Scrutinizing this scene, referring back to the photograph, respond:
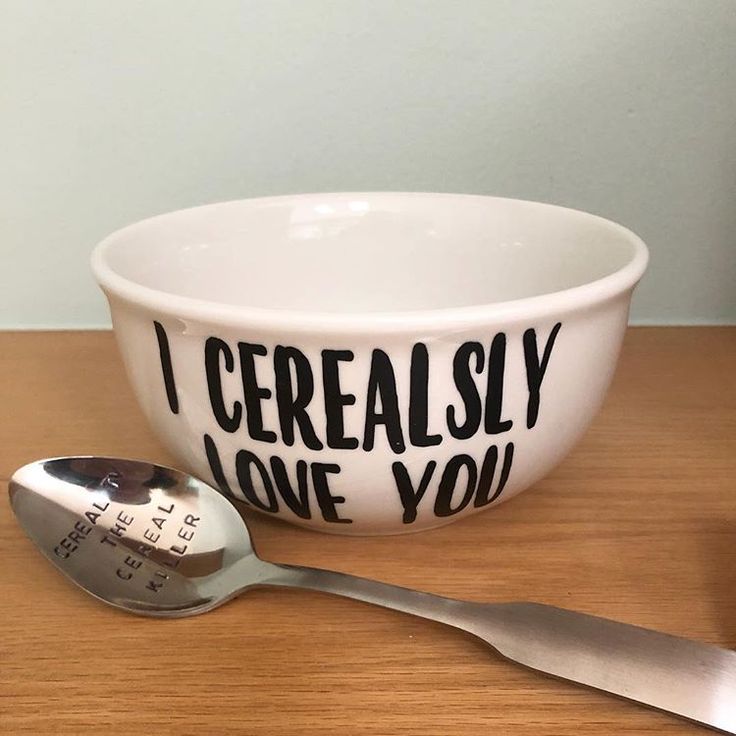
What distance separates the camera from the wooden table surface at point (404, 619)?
10.2 inches

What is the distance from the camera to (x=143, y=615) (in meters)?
0.31

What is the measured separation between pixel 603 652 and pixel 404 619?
0.08 m

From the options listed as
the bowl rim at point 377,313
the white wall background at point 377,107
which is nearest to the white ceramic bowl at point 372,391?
→ the bowl rim at point 377,313

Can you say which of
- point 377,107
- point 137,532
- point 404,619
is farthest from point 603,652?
point 377,107

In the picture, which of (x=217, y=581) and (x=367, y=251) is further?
(x=367, y=251)

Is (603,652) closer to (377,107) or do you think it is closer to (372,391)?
(372,391)

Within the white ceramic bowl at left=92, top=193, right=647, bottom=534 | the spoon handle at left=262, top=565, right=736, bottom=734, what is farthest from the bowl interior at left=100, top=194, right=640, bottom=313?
the spoon handle at left=262, top=565, right=736, bottom=734

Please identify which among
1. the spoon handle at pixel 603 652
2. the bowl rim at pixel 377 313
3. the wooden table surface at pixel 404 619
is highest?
the bowl rim at pixel 377 313

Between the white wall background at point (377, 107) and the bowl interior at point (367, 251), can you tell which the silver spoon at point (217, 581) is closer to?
the bowl interior at point (367, 251)

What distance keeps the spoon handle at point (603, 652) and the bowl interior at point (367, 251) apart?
0.20m

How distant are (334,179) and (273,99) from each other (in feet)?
0.23

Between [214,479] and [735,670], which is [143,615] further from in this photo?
[735,670]

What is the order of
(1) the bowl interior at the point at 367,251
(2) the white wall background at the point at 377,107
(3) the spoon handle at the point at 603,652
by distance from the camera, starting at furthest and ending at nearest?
(2) the white wall background at the point at 377,107 → (1) the bowl interior at the point at 367,251 → (3) the spoon handle at the point at 603,652

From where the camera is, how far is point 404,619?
305 mm
